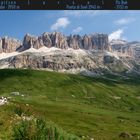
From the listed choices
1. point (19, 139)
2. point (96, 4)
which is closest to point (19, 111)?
point (19, 139)

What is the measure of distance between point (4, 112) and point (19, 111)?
0.88 m

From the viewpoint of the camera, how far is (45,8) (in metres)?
17.9

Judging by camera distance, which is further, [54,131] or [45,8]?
[45,8]

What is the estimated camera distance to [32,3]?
18297mm

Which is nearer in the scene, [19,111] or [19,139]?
[19,139]

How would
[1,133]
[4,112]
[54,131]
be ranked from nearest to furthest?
[54,131] < [1,133] < [4,112]

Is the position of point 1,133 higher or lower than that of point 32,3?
lower

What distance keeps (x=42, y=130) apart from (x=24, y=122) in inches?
53.9

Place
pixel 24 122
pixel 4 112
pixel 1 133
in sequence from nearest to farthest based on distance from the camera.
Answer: pixel 24 122 < pixel 1 133 < pixel 4 112

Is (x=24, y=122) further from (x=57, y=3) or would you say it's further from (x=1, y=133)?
(x=57, y=3)

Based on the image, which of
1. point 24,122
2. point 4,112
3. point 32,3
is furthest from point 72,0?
point 4,112

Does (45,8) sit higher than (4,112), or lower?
higher

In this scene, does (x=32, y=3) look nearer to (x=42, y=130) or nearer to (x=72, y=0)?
(x=72, y=0)

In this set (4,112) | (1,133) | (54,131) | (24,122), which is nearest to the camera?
(54,131)
